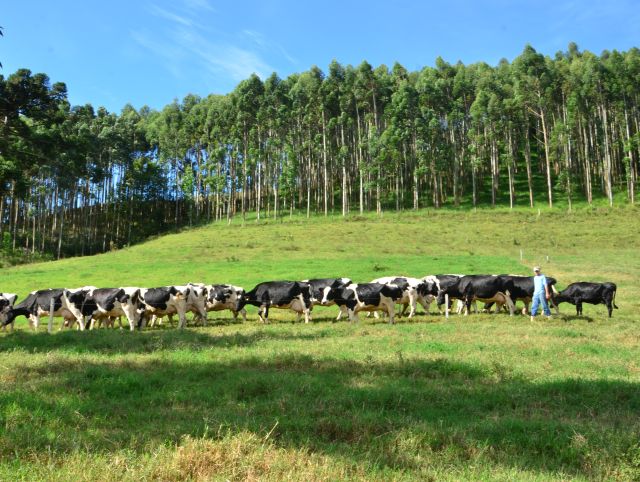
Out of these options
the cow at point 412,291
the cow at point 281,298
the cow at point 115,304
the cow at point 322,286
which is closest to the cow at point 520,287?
the cow at point 412,291

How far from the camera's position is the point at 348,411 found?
22.7 feet

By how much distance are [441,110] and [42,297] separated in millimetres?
77691

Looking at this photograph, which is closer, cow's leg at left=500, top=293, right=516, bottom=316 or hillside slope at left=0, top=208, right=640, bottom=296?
cow's leg at left=500, top=293, right=516, bottom=316

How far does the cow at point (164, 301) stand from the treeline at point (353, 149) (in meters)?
51.4

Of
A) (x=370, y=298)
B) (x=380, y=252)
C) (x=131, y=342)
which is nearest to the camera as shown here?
(x=131, y=342)

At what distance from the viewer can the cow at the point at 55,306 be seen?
2056 centimetres

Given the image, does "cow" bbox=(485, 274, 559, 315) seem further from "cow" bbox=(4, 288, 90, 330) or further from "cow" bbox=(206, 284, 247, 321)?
"cow" bbox=(4, 288, 90, 330)

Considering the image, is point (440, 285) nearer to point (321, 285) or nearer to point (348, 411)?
point (321, 285)

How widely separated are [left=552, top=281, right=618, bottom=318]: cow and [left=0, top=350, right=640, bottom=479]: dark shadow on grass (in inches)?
542

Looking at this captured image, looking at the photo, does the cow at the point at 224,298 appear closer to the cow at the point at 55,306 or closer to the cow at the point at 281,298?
the cow at the point at 281,298

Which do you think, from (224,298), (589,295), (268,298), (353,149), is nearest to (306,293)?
(268,298)

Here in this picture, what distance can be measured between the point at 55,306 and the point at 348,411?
708 inches

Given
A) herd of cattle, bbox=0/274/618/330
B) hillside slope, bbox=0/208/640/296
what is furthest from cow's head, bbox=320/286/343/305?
hillside slope, bbox=0/208/640/296

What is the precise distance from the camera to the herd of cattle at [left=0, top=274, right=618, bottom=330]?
67.3 ft
